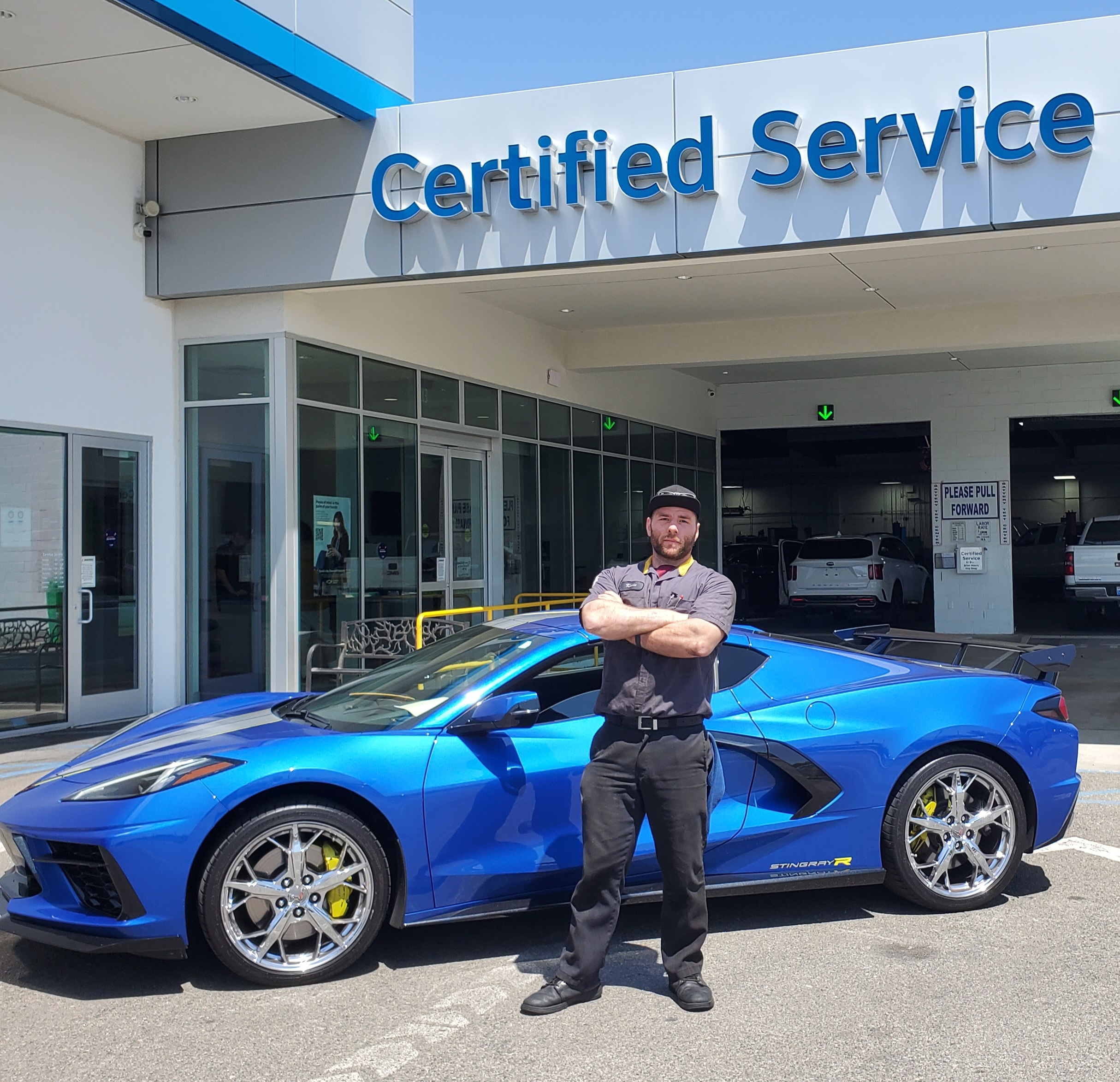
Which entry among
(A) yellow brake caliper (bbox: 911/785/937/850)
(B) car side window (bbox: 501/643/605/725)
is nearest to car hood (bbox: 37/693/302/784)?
(B) car side window (bbox: 501/643/605/725)

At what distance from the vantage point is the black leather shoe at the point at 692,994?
13.6 feet

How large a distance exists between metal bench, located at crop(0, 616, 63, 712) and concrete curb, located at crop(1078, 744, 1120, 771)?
839cm

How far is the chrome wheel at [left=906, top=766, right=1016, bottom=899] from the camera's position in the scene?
206 inches

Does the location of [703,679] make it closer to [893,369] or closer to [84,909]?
[84,909]

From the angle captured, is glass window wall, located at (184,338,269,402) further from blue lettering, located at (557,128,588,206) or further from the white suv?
the white suv

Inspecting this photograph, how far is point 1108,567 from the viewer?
65.0ft

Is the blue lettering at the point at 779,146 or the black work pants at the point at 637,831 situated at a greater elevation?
the blue lettering at the point at 779,146

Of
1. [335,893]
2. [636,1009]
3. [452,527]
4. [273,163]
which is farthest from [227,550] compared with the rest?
[636,1009]

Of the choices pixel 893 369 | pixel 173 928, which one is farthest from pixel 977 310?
pixel 173 928

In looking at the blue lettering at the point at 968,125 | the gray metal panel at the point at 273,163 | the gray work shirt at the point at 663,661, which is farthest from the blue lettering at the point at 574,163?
the gray work shirt at the point at 663,661

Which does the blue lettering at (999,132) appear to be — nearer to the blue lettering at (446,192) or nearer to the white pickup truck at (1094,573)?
the blue lettering at (446,192)

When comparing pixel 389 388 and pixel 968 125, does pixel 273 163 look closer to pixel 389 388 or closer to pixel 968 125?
pixel 389 388

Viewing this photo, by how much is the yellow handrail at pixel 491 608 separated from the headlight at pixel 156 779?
666cm

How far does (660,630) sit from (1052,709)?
7.92ft
